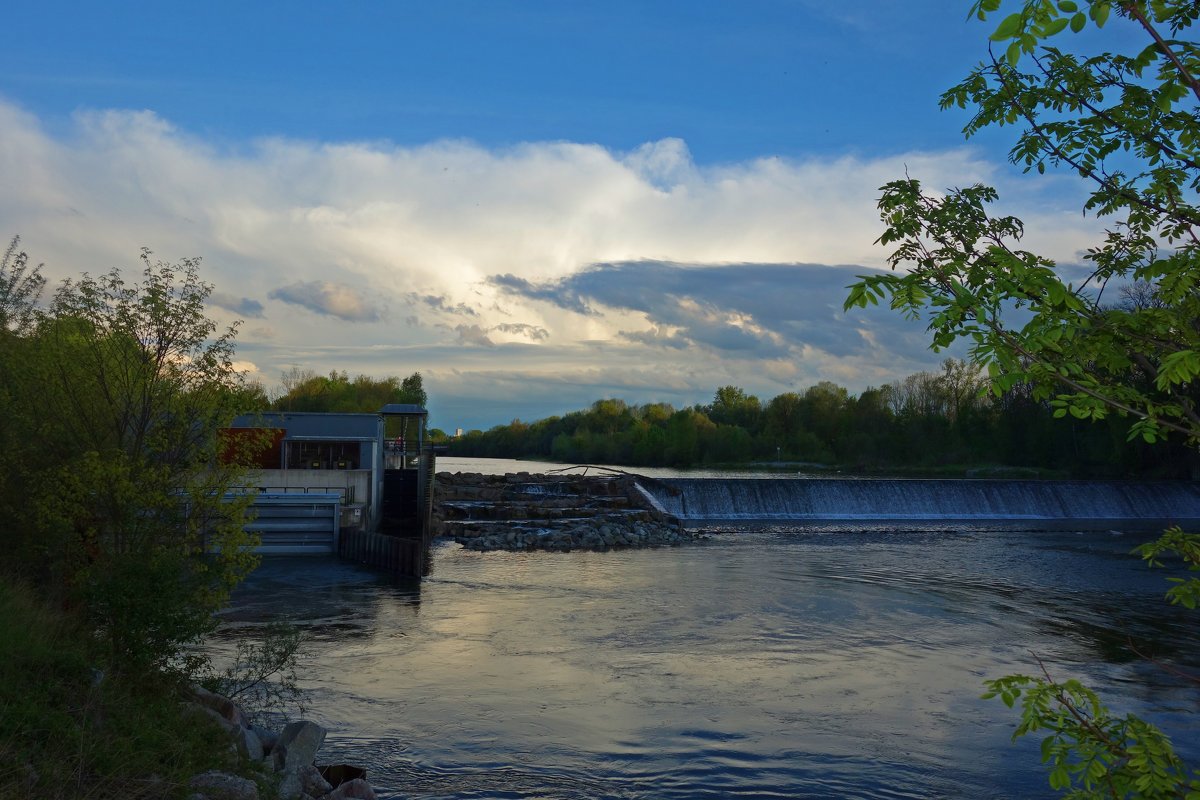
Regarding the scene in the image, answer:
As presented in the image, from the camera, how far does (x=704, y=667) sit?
49.2 ft

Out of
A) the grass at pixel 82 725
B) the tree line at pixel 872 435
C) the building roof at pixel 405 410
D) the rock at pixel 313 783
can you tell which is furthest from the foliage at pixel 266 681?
the tree line at pixel 872 435

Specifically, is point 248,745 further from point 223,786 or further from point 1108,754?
point 1108,754

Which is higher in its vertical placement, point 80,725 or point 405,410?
point 405,410

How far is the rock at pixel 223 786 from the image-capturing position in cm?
711

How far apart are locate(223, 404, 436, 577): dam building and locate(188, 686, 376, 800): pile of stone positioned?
12050 millimetres

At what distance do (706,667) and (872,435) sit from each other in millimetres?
74013

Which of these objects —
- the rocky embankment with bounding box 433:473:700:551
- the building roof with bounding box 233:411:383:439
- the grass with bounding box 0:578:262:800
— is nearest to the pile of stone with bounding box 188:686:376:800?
the grass with bounding box 0:578:262:800

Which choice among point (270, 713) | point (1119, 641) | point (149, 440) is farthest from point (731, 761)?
point (1119, 641)

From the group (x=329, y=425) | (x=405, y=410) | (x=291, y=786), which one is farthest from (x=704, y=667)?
(x=405, y=410)

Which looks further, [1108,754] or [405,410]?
[405,410]

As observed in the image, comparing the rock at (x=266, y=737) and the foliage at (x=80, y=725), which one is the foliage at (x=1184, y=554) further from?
the rock at (x=266, y=737)

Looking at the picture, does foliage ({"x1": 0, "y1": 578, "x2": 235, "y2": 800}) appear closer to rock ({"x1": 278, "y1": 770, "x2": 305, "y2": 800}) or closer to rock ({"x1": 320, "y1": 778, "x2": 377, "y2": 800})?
rock ({"x1": 278, "y1": 770, "x2": 305, "y2": 800})

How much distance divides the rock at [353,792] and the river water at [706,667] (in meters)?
0.88

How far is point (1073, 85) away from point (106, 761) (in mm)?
7696
